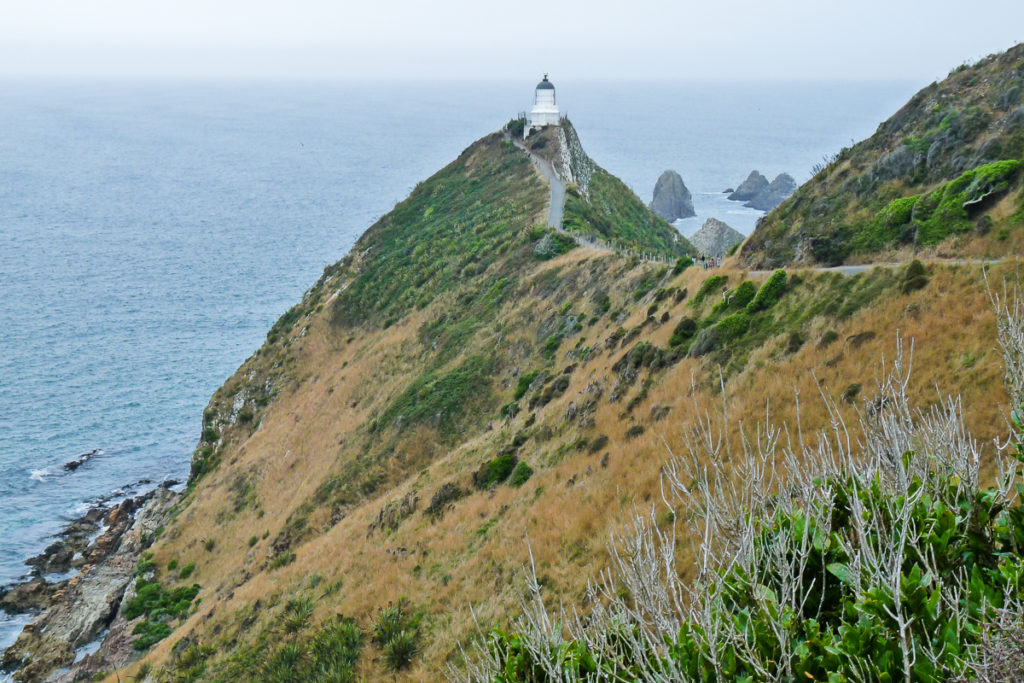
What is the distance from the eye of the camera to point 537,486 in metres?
25.0

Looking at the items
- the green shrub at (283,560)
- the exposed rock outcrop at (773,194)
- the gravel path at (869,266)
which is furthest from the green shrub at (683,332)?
the exposed rock outcrop at (773,194)

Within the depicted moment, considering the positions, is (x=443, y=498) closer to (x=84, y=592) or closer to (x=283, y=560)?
(x=283, y=560)

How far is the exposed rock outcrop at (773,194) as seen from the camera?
145550mm

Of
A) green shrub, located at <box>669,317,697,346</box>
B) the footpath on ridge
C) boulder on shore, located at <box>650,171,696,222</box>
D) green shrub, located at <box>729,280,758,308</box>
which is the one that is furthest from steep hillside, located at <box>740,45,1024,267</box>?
boulder on shore, located at <box>650,171,696,222</box>

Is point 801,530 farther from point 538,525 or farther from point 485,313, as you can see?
point 485,313

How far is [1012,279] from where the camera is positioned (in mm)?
20781

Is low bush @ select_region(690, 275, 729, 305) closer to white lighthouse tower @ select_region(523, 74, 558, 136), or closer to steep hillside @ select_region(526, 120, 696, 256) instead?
steep hillside @ select_region(526, 120, 696, 256)

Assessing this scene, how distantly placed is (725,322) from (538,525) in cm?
1132

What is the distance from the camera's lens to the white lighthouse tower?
9019 cm

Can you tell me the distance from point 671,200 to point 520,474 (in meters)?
120

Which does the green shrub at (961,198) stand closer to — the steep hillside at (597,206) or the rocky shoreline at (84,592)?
the steep hillside at (597,206)

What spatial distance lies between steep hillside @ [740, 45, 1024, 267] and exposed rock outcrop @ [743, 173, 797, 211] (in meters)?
112

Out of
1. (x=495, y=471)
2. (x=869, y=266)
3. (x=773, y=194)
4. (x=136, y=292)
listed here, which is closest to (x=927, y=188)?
(x=869, y=266)

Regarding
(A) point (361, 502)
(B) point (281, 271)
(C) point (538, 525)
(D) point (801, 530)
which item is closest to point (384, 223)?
(B) point (281, 271)
